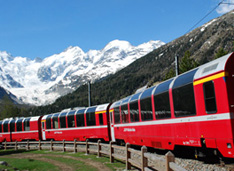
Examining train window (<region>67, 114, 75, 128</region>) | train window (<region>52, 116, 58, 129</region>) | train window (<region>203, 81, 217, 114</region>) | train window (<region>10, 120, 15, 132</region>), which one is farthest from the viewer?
train window (<region>10, 120, 15, 132</region>)

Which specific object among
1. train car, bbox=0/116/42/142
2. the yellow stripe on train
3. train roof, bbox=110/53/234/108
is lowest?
train car, bbox=0/116/42/142

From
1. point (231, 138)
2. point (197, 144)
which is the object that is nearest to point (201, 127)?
point (197, 144)

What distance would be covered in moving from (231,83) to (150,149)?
363 inches

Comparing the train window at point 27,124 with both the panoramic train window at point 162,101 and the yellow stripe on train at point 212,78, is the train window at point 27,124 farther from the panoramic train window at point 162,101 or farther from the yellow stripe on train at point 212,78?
the yellow stripe on train at point 212,78

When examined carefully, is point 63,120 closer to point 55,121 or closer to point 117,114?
point 55,121

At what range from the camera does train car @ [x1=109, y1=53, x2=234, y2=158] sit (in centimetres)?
985

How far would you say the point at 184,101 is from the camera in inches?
482

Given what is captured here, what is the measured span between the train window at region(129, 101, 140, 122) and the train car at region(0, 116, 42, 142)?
22.3 metres

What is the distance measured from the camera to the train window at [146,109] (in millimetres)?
15867

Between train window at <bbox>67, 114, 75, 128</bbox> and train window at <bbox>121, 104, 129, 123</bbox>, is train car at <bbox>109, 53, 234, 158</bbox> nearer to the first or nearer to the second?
train window at <bbox>121, 104, 129, 123</bbox>

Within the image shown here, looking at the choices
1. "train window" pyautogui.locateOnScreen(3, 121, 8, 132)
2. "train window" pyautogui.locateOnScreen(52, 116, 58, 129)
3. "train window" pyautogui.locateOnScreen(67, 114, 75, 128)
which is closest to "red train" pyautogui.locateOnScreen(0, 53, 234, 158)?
"train window" pyautogui.locateOnScreen(67, 114, 75, 128)

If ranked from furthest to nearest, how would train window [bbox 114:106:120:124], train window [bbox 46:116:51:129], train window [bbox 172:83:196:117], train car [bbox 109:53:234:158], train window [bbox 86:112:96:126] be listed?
train window [bbox 46:116:51:129]
train window [bbox 86:112:96:126]
train window [bbox 114:106:120:124]
train window [bbox 172:83:196:117]
train car [bbox 109:53:234:158]

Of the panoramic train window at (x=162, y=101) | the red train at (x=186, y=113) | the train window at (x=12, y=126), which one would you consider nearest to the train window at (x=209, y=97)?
the red train at (x=186, y=113)

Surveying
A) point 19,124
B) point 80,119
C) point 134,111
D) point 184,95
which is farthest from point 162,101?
point 19,124
